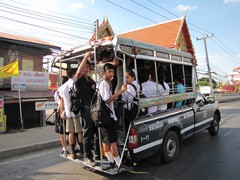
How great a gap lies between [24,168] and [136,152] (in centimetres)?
286

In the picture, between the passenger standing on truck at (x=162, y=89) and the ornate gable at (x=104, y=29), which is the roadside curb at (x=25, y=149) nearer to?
the passenger standing on truck at (x=162, y=89)

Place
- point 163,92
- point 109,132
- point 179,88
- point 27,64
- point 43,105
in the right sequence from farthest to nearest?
point 27,64 < point 43,105 < point 179,88 < point 163,92 < point 109,132

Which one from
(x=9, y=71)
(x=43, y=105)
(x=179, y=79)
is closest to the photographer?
(x=179, y=79)

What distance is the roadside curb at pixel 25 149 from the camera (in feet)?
21.1

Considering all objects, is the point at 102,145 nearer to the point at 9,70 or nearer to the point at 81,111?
the point at 81,111

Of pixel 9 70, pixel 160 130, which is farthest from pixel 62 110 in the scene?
pixel 9 70

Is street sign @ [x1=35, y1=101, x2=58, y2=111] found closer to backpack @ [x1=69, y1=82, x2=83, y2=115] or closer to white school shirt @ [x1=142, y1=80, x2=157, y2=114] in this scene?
backpack @ [x1=69, y1=82, x2=83, y2=115]

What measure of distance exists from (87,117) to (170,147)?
2.02m

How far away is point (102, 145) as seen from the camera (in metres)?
4.16

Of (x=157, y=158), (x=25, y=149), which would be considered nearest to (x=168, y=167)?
(x=157, y=158)

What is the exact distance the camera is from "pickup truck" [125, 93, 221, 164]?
156 inches

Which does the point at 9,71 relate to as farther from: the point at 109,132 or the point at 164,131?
the point at 164,131

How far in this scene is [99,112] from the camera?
367 cm

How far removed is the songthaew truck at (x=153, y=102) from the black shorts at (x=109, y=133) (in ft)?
0.78
